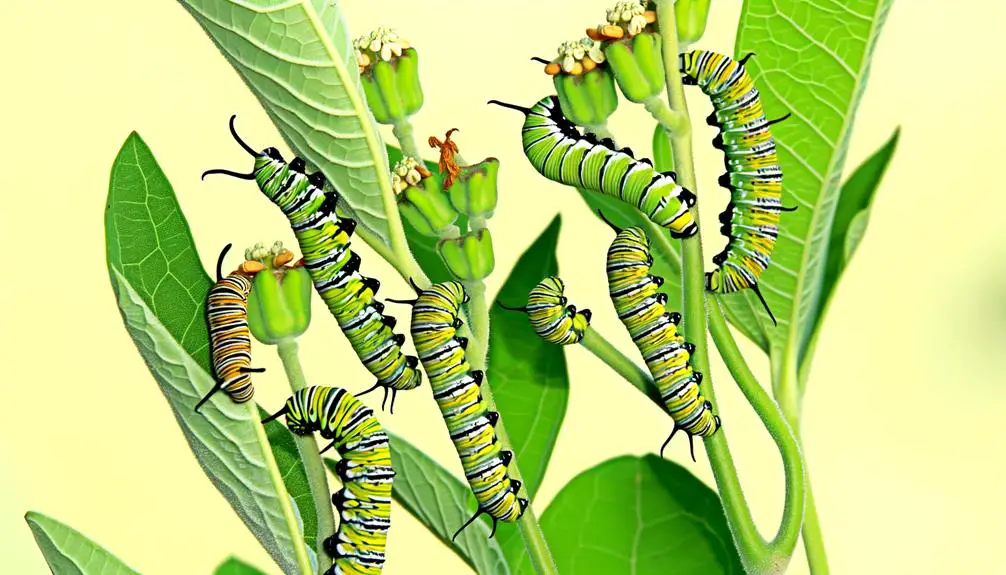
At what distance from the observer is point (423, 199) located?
45 centimetres

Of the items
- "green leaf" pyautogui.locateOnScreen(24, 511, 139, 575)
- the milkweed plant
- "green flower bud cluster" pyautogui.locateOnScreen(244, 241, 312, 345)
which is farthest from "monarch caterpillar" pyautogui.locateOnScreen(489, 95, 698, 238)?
"green leaf" pyautogui.locateOnScreen(24, 511, 139, 575)

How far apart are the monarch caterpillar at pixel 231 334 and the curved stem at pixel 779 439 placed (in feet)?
0.74

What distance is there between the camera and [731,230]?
53 centimetres

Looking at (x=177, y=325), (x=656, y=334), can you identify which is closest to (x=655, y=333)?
(x=656, y=334)

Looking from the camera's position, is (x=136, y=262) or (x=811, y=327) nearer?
(x=136, y=262)

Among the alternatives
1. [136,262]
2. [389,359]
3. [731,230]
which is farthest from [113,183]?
[731,230]

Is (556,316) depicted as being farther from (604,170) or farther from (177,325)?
(177,325)

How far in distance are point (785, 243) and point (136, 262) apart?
0.37 meters

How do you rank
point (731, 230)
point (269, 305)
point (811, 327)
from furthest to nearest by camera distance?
point (811, 327) → point (731, 230) → point (269, 305)

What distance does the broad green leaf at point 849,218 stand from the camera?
0.63 meters

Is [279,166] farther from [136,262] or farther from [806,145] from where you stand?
[806,145]

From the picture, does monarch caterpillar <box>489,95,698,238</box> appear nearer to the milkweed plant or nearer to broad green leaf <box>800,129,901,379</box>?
the milkweed plant

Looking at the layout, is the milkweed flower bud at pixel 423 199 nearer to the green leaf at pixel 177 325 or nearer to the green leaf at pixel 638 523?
the green leaf at pixel 177 325

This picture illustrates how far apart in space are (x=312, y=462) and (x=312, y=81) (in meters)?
0.17
